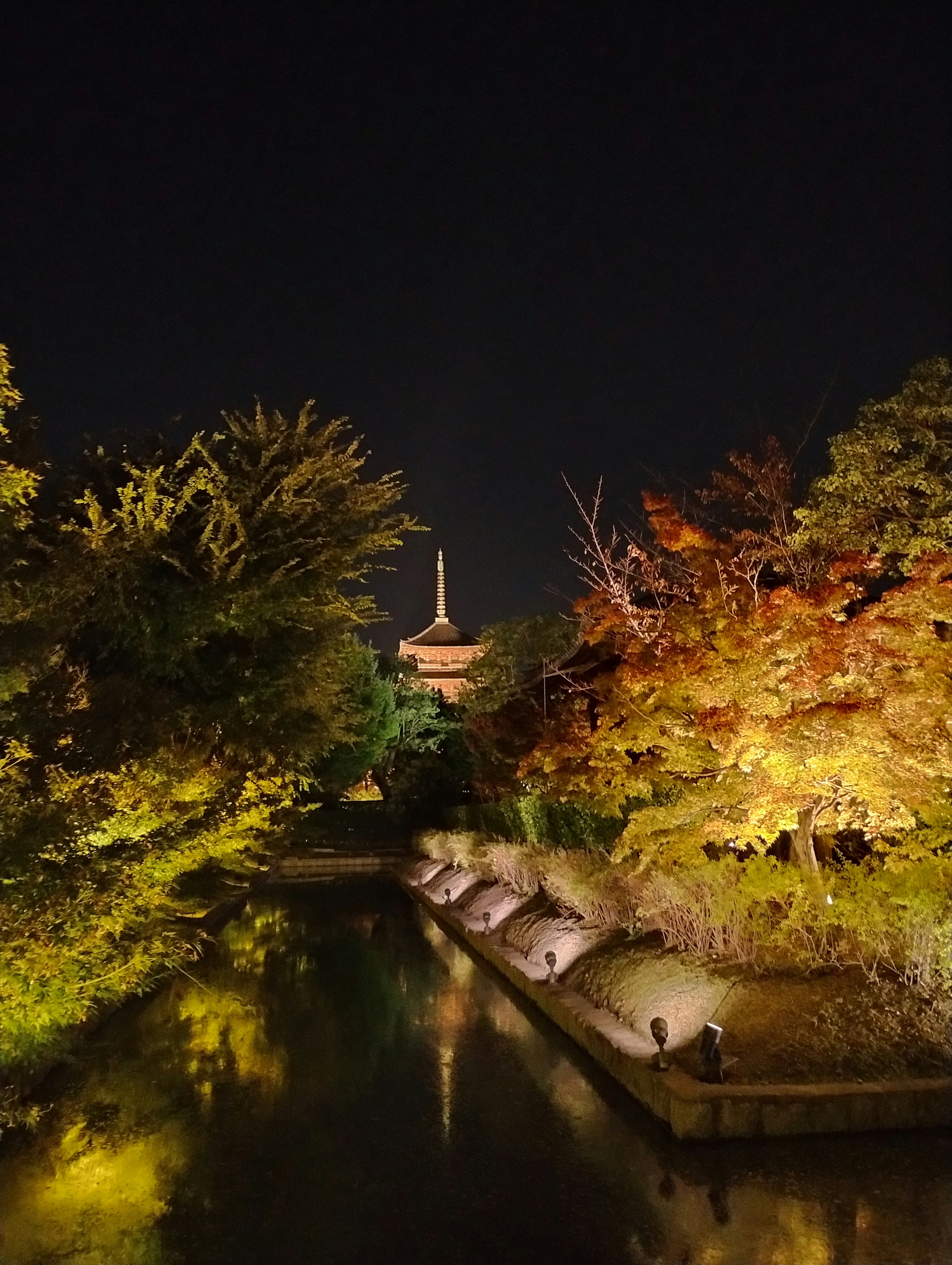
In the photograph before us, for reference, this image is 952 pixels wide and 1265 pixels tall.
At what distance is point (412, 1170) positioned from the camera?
22.1 ft

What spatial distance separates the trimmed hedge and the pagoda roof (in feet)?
120

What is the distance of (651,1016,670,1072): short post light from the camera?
25.3ft

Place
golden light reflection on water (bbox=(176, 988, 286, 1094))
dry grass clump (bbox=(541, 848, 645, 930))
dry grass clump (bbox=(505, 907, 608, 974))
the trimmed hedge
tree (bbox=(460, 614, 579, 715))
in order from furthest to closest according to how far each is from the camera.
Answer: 1. tree (bbox=(460, 614, 579, 715))
2. the trimmed hedge
3. dry grass clump (bbox=(505, 907, 608, 974))
4. dry grass clump (bbox=(541, 848, 645, 930))
5. golden light reflection on water (bbox=(176, 988, 286, 1094))

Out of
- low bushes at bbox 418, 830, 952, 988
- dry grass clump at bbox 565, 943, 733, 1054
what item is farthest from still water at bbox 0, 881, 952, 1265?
low bushes at bbox 418, 830, 952, 988

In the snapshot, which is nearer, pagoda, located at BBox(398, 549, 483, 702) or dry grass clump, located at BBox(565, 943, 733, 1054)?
dry grass clump, located at BBox(565, 943, 733, 1054)

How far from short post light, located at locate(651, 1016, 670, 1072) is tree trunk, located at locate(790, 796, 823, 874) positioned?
10.5 feet

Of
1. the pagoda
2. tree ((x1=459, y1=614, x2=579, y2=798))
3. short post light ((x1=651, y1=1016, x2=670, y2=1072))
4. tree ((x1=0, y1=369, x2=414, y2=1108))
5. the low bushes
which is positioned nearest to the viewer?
tree ((x1=0, y1=369, x2=414, y2=1108))

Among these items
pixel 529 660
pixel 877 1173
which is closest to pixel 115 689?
pixel 877 1173

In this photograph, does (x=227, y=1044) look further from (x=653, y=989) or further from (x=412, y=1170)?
(x=653, y=989)

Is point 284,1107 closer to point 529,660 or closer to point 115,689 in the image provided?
point 115,689

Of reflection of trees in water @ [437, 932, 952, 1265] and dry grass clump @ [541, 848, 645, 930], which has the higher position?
dry grass clump @ [541, 848, 645, 930]

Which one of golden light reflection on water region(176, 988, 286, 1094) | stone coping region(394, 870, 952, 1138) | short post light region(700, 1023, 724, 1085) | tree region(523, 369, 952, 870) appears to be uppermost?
tree region(523, 369, 952, 870)

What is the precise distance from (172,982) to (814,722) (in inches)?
381

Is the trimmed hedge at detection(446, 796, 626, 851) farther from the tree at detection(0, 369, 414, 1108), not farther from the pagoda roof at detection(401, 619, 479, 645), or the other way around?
the pagoda roof at detection(401, 619, 479, 645)
